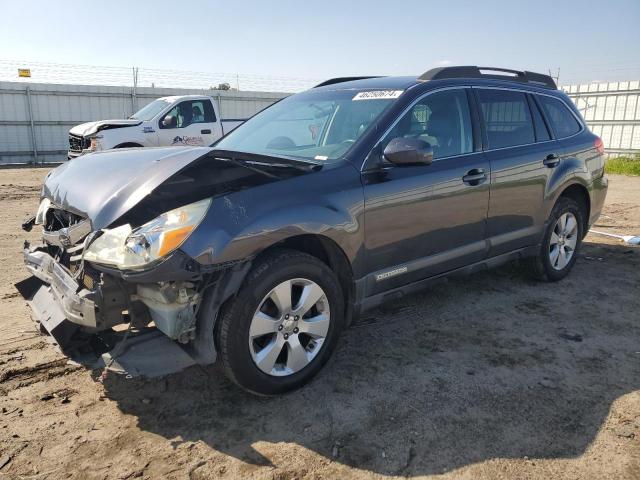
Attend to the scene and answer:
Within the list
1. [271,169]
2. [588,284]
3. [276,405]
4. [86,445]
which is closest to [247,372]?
[276,405]

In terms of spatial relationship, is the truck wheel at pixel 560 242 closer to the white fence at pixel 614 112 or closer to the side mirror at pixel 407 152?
the side mirror at pixel 407 152

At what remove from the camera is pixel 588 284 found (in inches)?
203

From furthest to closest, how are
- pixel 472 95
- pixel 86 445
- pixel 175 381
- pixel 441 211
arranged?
pixel 472 95 → pixel 441 211 → pixel 175 381 → pixel 86 445

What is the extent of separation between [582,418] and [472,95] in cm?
248

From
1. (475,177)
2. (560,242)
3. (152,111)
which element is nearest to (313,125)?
(475,177)

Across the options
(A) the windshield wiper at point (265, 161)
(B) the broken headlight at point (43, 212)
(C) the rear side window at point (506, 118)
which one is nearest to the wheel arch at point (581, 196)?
(C) the rear side window at point (506, 118)

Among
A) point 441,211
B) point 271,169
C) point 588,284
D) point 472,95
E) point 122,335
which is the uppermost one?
point 472,95

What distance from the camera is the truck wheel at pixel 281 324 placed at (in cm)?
277

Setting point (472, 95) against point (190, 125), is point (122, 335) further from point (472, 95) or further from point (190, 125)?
point (190, 125)

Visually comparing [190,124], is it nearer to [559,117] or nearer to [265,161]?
[559,117]

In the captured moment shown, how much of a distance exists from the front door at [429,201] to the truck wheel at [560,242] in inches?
41.2

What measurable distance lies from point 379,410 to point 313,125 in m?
2.12

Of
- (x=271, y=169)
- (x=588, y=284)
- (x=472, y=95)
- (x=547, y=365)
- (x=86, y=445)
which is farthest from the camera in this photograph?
(x=588, y=284)

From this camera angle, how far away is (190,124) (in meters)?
12.7
